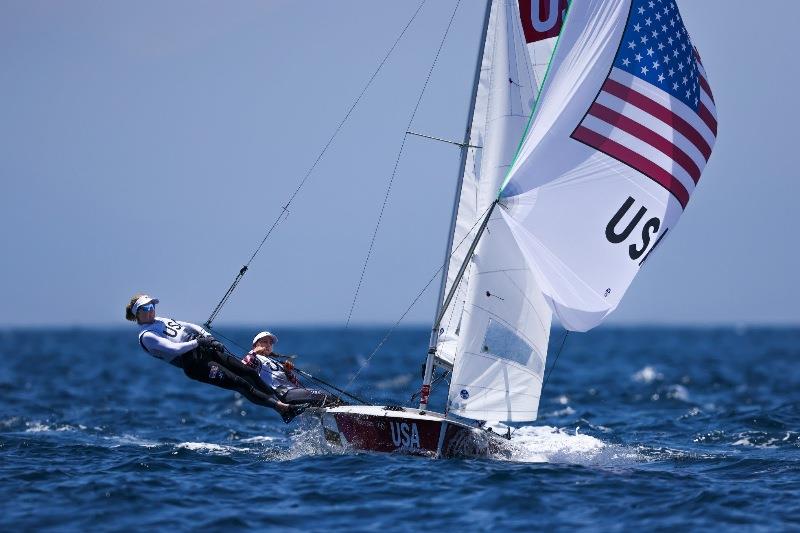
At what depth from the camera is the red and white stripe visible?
12984 mm

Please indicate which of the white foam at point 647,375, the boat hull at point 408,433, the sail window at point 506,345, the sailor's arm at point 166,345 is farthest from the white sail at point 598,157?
the white foam at point 647,375

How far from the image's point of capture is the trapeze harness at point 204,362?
14094 millimetres

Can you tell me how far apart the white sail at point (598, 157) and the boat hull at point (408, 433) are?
1.83 metres

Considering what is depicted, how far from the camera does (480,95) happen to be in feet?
45.1

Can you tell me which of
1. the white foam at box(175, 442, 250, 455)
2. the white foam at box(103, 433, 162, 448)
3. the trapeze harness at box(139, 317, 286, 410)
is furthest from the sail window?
the white foam at box(103, 433, 162, 448)

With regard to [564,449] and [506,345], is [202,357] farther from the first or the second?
[564,449]

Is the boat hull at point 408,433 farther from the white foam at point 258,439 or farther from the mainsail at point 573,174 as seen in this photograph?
the white foam at point 258,439

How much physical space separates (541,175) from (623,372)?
82.2 feet

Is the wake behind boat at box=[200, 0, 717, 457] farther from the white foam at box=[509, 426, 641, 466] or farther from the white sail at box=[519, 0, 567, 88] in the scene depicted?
the white foam at box=[509, 426, 641, 466]

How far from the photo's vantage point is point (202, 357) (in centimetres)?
1417

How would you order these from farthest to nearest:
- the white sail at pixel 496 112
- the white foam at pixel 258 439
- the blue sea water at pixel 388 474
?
1. the white foam at pixel 258 439
2. the white sail at pixel 496 112
3. the blue sea water at pixel 388 474

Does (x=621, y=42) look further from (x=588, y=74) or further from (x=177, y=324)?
(x=177, y=324)

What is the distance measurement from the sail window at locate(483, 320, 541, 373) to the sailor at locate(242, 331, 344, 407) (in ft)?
7.44

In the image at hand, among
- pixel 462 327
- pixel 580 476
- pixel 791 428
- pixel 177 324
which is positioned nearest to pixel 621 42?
pixel 462 327
